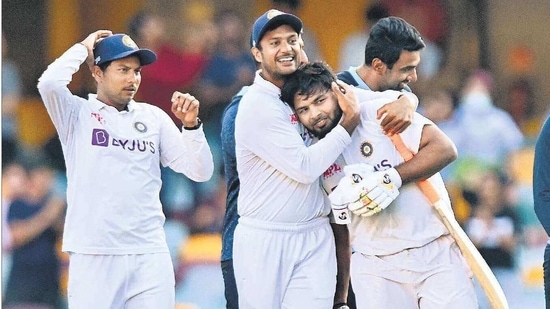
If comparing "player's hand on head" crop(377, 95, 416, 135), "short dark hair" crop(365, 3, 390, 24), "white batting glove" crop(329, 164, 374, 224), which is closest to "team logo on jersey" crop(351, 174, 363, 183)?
"white batting glove" crop(329, 164, 374, 224)

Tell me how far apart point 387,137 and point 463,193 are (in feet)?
12.2

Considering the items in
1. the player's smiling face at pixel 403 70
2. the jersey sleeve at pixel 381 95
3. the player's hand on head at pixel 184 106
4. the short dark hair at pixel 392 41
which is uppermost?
the short dark hair at pixel 392 41

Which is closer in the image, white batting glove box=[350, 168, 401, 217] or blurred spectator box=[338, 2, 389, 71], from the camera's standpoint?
white batting glove box=[350, 168, 401, 217]

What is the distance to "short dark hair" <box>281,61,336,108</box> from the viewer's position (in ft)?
14.8

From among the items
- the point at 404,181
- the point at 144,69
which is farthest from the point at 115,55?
the point at 144,69

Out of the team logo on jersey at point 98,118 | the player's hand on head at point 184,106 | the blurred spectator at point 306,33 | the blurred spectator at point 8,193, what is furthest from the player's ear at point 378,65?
the blurred spectator at point 8,193

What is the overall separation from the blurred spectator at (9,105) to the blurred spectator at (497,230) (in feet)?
10.8

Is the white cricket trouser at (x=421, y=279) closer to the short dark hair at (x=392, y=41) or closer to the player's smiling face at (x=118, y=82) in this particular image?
the short dark hair at (x=392, y=41)

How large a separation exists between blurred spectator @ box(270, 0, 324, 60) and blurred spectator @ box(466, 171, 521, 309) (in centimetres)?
152

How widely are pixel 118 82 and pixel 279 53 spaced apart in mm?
807

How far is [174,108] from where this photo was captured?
4715mm

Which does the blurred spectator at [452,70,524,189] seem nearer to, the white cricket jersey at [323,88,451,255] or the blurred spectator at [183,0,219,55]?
the blurred spectator at [183,0,219,55]

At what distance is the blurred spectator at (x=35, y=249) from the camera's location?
24.9 ft

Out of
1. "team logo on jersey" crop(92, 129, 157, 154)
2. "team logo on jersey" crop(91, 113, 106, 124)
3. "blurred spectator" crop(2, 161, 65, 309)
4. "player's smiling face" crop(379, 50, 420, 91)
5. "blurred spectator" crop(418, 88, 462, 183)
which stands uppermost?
"player's smiling face" crop(379, 50, 420, 91)
